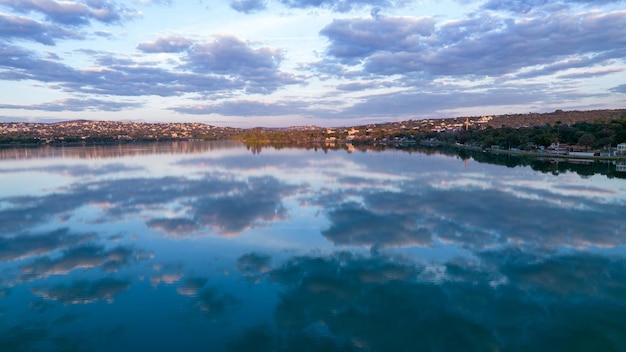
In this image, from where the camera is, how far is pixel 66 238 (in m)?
13.8

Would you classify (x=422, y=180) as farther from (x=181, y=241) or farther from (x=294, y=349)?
(x=294, y=349)

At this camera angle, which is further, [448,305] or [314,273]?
[314,273]

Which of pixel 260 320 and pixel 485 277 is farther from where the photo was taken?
pixel 485 277

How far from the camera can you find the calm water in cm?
752

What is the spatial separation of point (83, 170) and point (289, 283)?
104 ft

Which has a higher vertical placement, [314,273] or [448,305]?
[314,273]

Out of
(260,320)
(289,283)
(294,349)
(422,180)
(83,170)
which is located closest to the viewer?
(294,349)

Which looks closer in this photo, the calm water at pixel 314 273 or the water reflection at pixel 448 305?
the water reflection at pixel 448 305

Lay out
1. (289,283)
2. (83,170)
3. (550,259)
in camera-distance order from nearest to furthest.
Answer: (289,283) < (550,259) < (83,170)

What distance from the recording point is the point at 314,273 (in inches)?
408

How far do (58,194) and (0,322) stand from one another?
16.6 metres

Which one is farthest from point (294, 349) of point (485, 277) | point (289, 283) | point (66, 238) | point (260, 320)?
point (66, 238)

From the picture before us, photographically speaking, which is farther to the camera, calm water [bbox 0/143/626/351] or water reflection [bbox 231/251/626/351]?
calm water [bbox 0/143/626/351]

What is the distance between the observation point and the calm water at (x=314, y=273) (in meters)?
7.52
